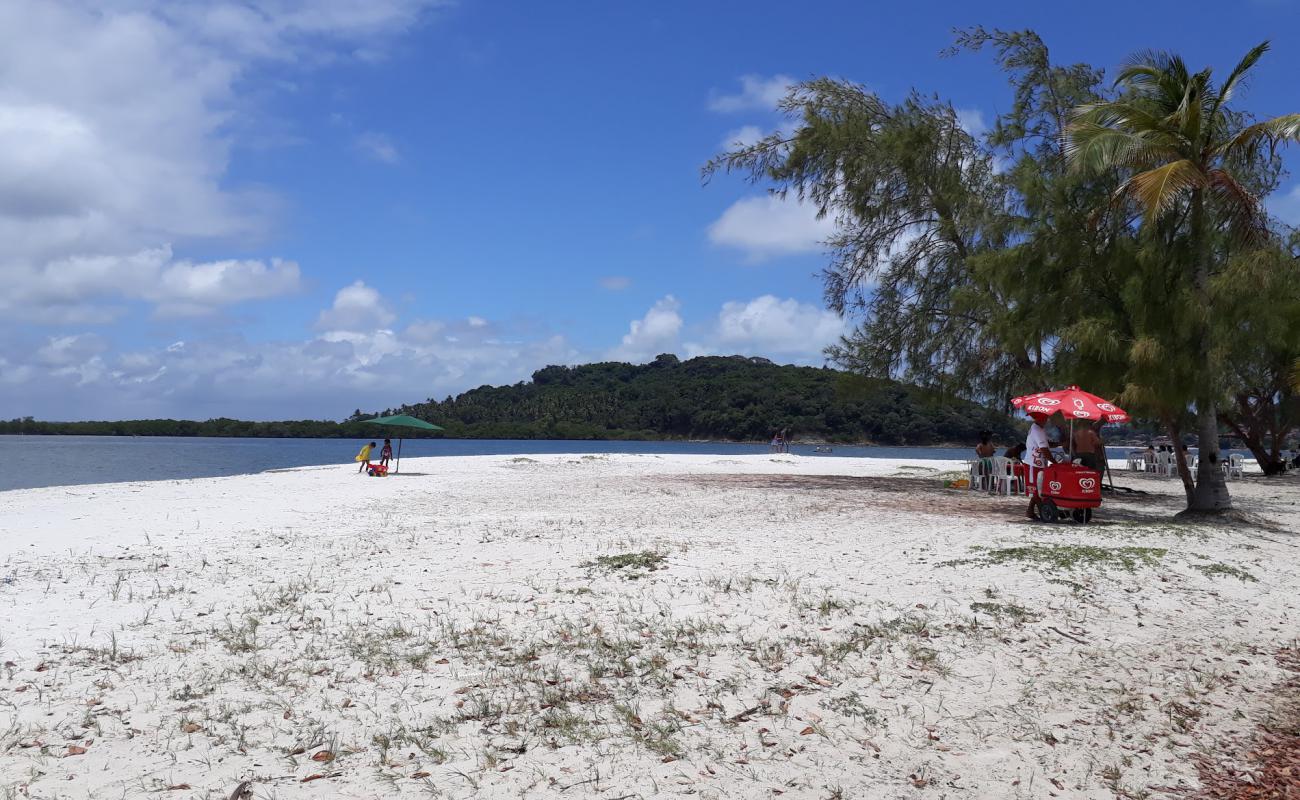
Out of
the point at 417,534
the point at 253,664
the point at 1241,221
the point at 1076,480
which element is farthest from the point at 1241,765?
the point at 1241,221

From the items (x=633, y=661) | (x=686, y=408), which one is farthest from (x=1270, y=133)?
(x=686, y=408)

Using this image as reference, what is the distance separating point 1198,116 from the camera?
43.0ft

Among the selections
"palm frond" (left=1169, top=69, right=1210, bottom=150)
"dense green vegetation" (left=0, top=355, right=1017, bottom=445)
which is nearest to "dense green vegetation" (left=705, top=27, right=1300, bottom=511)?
"palm frond" (left=1169, top=69, right=1210, bottom=150)

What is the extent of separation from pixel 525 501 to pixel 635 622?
390 inches

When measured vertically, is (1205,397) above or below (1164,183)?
below

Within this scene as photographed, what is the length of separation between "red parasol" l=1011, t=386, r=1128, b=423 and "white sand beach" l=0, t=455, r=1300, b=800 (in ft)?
6.55

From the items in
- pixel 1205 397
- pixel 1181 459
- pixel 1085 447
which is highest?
pixel 1205 397

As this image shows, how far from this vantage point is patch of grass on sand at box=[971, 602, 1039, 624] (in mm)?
6766

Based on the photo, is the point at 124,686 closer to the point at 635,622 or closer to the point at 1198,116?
the point at 635,622

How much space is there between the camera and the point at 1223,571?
8648 mm

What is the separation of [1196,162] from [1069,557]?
8059 millimetres

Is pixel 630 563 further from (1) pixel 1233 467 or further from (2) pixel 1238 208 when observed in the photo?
(1) pixel 1233 467

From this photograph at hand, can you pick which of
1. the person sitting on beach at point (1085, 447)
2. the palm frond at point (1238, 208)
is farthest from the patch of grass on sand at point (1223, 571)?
the palm frond at point (1238, 208)

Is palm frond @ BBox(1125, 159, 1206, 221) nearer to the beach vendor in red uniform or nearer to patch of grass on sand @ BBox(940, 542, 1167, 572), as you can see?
the beach vendor in red uniform
